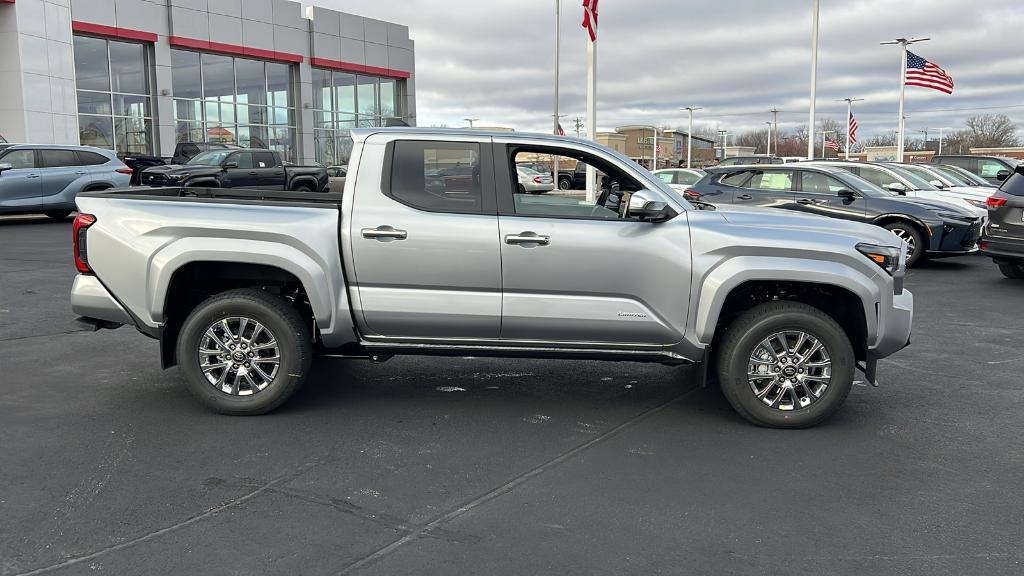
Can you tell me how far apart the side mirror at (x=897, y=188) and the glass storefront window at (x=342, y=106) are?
29.4m

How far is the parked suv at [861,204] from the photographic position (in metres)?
13.5

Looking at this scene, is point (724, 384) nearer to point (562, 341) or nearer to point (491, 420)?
point (562, 341)

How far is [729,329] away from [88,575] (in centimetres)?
390

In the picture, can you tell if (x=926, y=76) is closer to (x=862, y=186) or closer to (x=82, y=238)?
(x=862, y=186)

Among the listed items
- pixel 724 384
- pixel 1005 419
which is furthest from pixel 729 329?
pixel 1005 419

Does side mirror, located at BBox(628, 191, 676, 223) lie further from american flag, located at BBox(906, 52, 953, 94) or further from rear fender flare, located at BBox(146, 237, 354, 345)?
american flag, located at BBox(906, 52, 953, 94)

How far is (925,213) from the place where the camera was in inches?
533

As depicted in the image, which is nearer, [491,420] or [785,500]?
[785,500]

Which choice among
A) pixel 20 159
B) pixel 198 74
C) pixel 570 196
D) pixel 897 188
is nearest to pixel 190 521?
pixel 570 196

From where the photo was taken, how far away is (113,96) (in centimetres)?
3278

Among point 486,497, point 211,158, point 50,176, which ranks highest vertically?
point 211,158

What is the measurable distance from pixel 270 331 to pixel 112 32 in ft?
103

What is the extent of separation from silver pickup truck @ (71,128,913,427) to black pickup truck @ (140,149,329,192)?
16.4 metres

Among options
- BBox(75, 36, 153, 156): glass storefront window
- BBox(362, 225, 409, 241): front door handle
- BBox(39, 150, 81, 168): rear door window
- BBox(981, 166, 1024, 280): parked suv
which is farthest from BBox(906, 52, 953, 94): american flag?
BBox(362, 225, 409, 241): front door handle
